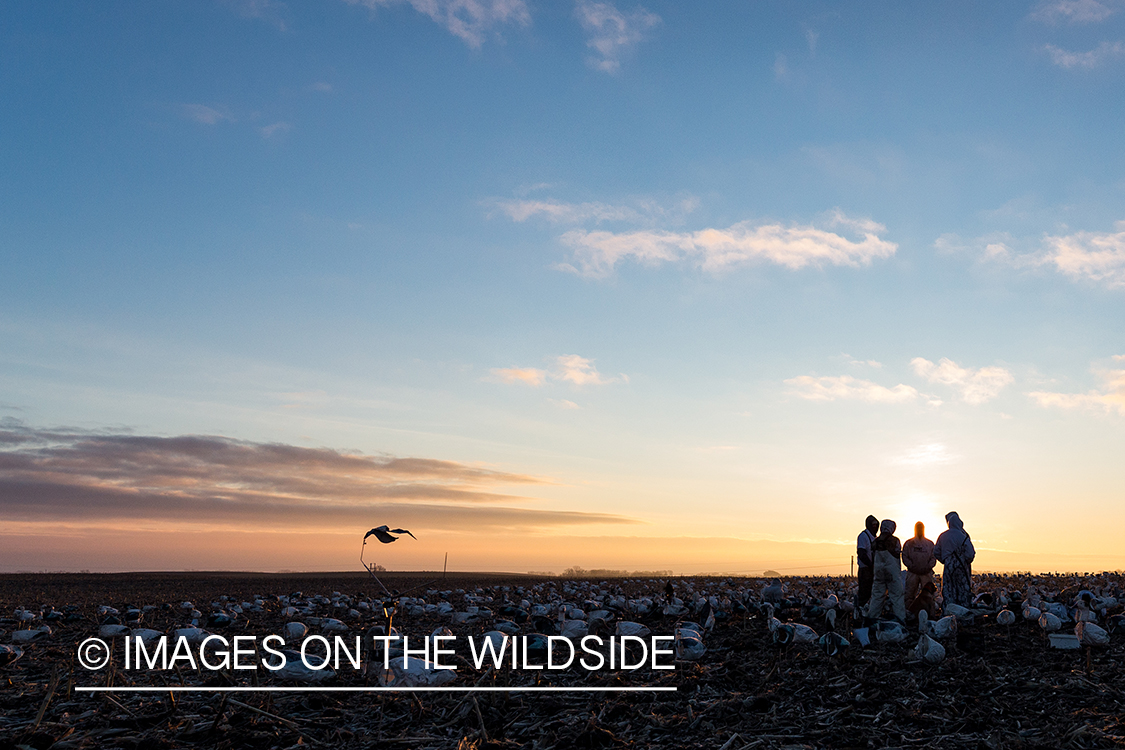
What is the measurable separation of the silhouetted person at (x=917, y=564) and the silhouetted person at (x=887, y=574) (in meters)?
0.76

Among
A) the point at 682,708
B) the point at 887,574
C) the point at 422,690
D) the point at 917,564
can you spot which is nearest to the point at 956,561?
the point at 917,564

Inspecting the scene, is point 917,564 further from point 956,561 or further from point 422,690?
point 422,690

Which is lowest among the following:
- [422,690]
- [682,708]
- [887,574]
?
[682,708]

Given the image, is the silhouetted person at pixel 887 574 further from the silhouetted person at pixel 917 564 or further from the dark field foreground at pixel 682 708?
the dark field foreground at pixel 682 708

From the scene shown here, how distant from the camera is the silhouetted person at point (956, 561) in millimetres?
19266

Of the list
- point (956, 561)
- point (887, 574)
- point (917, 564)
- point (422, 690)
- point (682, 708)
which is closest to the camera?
point (682, 708)

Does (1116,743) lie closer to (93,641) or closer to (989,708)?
(989,708)

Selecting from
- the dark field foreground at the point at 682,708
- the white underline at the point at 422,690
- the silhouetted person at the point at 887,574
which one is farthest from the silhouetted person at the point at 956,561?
the white underline at the point at 422,690

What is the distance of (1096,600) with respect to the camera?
19172mm

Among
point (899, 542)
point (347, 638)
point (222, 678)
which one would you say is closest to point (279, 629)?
point (347, 638)

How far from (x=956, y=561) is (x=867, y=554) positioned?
3.27 m

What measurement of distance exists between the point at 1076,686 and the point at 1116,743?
8.15 feet

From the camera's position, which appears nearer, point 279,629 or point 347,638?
point 347,638

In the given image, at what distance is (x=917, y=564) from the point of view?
18656 millimetres
